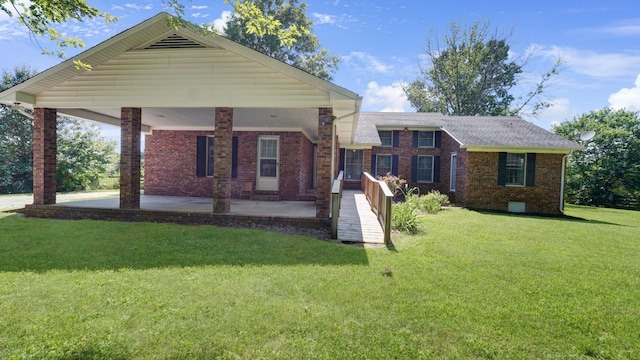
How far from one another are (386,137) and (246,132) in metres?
9.72

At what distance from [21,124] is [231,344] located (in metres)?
21.2

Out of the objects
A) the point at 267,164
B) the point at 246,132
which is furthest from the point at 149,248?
the point at 246,132

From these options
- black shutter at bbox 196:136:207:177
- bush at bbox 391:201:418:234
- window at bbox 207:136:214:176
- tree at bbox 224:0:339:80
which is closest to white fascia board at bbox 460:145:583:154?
bush at bbox 391:201:418:234

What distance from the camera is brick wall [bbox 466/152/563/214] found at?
13320mm

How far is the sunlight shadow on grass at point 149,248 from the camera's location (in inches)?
183

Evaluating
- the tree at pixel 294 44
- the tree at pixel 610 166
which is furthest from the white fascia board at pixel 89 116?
the tree at pixel 610 166

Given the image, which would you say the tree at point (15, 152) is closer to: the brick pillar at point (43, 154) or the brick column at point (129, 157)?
the brick pillar at point (43, 154)

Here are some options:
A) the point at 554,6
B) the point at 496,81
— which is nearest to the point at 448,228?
the point at 554,6

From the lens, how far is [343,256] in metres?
5.23

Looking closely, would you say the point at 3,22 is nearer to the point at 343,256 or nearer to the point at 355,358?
the point at 343,256

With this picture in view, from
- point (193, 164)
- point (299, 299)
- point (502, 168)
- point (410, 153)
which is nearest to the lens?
point (299, 299)

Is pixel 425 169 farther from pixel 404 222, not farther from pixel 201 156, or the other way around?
pixel 201 156

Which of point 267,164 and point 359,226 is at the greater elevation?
point 267,164

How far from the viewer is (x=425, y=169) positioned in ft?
59.2
